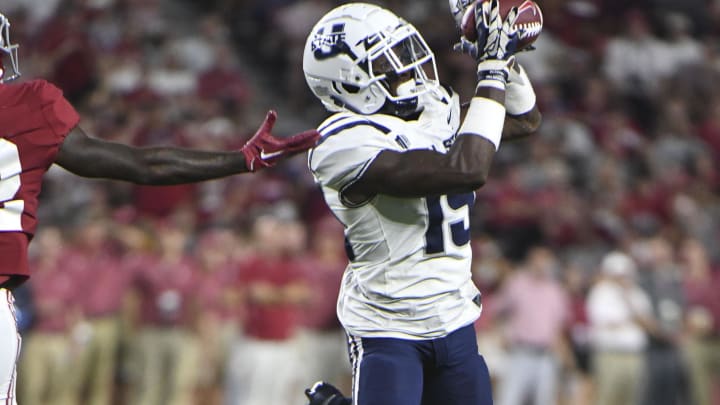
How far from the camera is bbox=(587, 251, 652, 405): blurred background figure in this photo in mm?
10172

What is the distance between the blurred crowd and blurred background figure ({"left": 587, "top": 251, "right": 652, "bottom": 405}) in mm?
16

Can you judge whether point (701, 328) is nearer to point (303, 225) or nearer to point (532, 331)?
point (532, 331)

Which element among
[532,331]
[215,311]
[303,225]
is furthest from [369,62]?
[303,225]

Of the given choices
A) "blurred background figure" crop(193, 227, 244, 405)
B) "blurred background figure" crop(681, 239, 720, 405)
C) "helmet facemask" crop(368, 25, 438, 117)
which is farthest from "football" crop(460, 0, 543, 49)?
"blurred background figure" crop(681, 239, 720, 405)

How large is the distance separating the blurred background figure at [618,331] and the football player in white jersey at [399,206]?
595cm

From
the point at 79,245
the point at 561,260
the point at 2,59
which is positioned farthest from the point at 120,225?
A: the point at 2,59

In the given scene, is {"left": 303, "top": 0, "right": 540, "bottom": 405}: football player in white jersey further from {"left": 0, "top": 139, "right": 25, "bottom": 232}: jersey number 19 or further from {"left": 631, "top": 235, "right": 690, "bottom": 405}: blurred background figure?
{"left": 631, "top": 235, "right": 690, "bottom": 405}: blurred background figure

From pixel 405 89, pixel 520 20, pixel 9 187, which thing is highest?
pixel 520 20

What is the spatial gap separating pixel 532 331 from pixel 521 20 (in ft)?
20.9

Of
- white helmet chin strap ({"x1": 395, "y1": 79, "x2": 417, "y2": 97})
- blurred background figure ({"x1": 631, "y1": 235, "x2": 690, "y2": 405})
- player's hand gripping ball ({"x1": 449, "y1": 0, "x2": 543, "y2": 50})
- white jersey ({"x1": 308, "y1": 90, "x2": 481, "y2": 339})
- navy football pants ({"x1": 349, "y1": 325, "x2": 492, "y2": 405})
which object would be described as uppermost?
player's hand gripping ball ({"x1": 449, "y1": 0, "x2": 543, "y2": 50})

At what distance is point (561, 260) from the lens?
11.1 m

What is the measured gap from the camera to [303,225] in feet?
35.9

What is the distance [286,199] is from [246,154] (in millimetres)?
6854

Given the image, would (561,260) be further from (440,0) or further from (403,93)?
(403,93)
